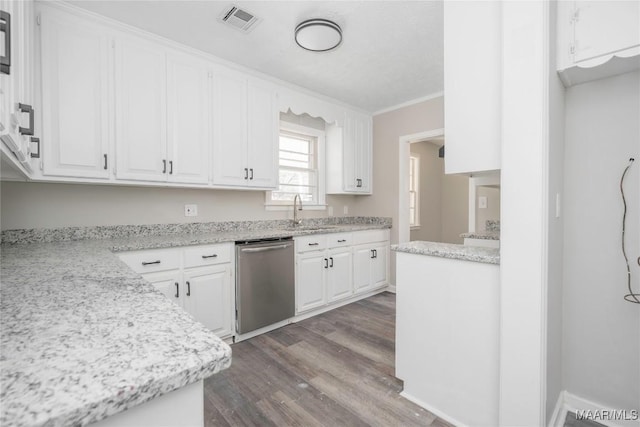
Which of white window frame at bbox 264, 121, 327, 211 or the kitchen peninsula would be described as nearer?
the kitchen peninsula

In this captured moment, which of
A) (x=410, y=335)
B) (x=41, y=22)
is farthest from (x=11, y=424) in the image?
(x=41, y=22)

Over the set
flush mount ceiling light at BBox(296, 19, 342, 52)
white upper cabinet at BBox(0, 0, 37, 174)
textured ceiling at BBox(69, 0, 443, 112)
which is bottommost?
white upper cabinet at BBox(0, 0, 37, 174)

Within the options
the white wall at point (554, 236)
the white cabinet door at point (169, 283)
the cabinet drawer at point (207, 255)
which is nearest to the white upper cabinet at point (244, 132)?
the cabinet drawer at point (207, 255)

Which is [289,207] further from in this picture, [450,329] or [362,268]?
[450,329]

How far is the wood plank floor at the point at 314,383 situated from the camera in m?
1.67

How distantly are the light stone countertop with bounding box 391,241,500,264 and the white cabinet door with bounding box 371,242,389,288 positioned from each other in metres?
Result: 2.11

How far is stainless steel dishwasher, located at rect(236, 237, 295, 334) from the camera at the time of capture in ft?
8.50

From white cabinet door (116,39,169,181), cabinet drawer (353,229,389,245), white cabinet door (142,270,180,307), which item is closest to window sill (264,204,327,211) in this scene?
cabinet drawer (353,229,389,245)

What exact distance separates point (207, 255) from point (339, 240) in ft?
5.15

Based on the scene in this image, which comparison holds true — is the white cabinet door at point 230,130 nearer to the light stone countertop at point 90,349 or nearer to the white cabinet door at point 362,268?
the white cabinet door at point 362,268

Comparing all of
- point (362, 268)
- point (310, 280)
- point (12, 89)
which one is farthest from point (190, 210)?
point (362, 268)

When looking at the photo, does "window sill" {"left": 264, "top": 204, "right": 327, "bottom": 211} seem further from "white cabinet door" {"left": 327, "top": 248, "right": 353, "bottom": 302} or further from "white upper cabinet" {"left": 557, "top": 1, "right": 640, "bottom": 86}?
"white upper cabinet" {"left": 557, "top": 1, "right": 640, "bottom": 86}

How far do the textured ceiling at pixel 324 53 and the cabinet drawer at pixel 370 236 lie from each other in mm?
1762

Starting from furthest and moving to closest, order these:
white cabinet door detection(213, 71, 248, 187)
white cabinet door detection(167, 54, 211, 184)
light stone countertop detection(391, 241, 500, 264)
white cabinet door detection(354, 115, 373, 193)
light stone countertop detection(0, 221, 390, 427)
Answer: white cabinet door detection(354, 115, 373, 193) < white cabinet door detection(213, 71, 248, 187) < white cabinet door detection(167, 54, 211, 184) < light stone countertop detection(391, 241, 500, 264) < light stone countertop detection(0, 221, 390, 427)
